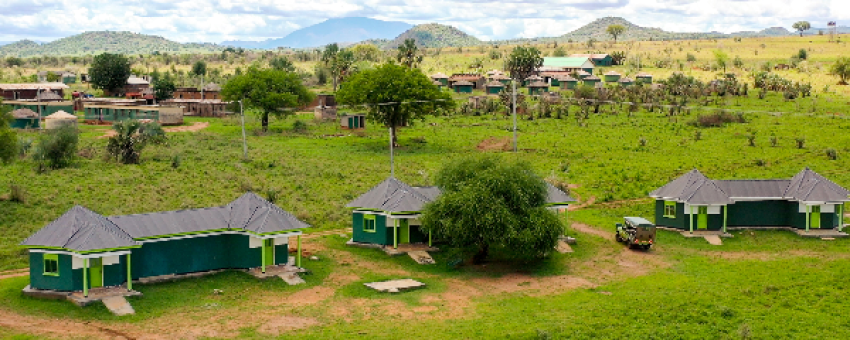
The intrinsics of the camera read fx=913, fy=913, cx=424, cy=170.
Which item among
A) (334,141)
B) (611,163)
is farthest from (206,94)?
(611,163)

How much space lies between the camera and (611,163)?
59.7m

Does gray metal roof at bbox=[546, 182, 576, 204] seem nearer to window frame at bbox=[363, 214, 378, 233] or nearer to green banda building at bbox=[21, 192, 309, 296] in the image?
window frame at bbox=[363, 214, 378, 233]

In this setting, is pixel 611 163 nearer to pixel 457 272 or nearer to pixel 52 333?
pixel 457 272

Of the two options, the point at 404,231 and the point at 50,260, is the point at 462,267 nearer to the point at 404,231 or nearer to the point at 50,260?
the point at 404,231

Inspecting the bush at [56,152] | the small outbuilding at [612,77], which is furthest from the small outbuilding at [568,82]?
the bush at [56,152]

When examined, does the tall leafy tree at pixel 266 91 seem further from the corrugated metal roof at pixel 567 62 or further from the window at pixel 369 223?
the corrugated metal roof at pixel 567 62

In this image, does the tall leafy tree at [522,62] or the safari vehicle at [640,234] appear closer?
the safari vehicle at [640,234]

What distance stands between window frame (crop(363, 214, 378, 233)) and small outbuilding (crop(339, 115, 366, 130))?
39695 mm

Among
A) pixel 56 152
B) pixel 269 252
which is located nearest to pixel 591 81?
pixel 56 152

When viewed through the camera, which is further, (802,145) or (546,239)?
(802,145)

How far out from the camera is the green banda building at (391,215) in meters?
38.0

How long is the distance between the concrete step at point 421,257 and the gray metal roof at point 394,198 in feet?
5.85

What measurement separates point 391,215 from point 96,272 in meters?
12.1

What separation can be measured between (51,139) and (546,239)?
3365 centimetres
